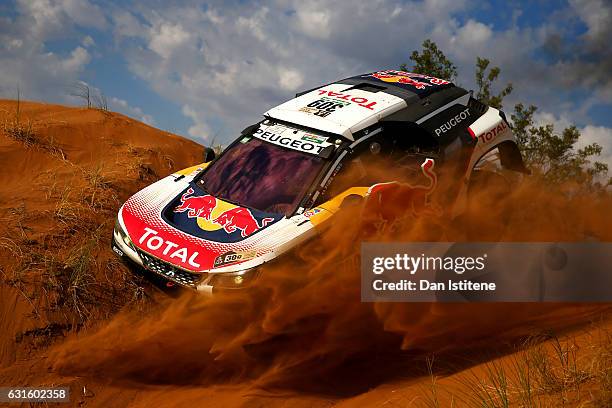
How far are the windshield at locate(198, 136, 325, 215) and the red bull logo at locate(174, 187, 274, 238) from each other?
12 cm

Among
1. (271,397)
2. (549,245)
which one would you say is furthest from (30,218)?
(549,245)

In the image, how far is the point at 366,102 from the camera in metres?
6.43

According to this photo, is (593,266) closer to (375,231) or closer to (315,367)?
(375,231)

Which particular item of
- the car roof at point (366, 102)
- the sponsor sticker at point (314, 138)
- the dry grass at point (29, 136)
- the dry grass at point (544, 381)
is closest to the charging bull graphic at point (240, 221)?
the sponsor sticker at point (314, 138)

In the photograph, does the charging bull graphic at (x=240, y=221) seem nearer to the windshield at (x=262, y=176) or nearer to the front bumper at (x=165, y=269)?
the windshield at (x=262, y=176)

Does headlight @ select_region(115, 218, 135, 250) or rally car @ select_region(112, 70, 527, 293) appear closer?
rally car @ select_region(112, 70, 527, 293)

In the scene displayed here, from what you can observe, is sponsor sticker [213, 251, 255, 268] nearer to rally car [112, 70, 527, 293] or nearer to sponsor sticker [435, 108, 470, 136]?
rally car [112, 70, 527, 293]

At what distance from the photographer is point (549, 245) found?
6.88 meters

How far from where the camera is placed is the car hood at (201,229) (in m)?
5.04

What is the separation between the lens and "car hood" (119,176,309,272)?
5.04m

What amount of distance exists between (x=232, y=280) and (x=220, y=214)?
0.95 m

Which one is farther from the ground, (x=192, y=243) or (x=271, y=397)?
(x=192, y=243)

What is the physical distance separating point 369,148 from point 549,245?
8.54 feet

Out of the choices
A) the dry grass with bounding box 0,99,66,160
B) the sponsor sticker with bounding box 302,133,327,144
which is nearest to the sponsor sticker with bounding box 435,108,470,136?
the sponsor sticker with bounding box 302,133,327,144
